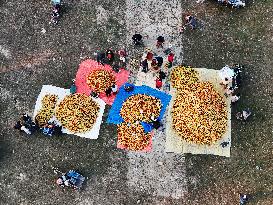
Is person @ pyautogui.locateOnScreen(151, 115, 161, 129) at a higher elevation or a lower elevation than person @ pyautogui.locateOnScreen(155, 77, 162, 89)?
lower

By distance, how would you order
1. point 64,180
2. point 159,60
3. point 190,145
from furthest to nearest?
point 159,60
point 190,145
point 64,180

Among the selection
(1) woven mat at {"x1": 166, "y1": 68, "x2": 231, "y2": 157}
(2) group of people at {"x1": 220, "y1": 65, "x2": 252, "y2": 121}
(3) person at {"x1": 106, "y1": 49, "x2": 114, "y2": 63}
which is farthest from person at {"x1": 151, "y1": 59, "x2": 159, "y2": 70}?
(2) group of people at {"x1": 220, "y1": 65, "x2": 252, "y2": 121}

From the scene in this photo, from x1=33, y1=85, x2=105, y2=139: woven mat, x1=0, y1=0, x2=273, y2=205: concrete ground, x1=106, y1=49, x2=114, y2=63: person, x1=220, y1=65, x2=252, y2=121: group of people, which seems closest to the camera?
x1=0, y1=0, x2=273, y2=205: concrete ground

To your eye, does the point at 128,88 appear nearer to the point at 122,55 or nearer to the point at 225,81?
the point at 122,55

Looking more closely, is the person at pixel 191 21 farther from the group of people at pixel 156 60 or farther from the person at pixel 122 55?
the person at pixel 122 55

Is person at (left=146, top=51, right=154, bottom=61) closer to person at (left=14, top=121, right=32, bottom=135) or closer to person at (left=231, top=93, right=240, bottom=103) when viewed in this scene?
person at (left=231, top=93, right=240, bottom=103)

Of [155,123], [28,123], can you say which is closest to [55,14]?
[28,123]

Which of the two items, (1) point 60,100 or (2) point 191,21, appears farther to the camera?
(2) point 191,21
